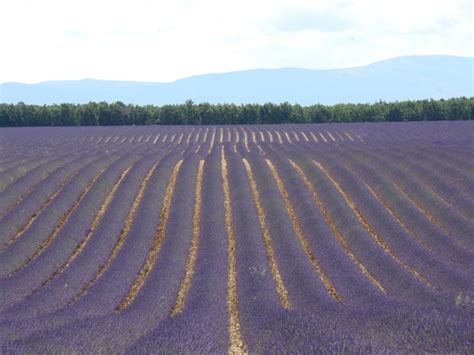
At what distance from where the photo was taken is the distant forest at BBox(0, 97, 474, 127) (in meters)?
71.7

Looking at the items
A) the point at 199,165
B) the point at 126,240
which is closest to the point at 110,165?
the point at 199,165

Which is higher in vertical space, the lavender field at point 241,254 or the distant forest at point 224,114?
the distant forest at point 224,114

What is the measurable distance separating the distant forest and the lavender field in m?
43.8

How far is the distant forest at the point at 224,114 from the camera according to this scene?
235 feet

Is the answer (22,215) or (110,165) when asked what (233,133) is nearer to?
(110,165)

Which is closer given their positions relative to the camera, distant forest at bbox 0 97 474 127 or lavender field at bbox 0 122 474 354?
lavender field at bbox 0 122 474 354

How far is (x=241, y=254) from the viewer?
16.2m

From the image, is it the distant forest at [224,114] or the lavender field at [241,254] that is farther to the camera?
the distant forest at [224,114]

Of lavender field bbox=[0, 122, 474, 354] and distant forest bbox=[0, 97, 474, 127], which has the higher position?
distant forest bbox=[0, 97, 474, 127]

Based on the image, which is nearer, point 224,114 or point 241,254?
point 241,254

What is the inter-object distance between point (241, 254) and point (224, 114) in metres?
59.2

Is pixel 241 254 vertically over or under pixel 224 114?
under

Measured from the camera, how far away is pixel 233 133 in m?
56.6

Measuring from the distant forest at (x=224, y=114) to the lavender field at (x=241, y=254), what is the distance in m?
43.8
